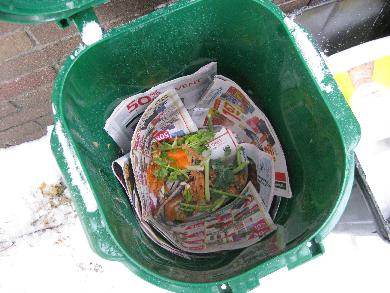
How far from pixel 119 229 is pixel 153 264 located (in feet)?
0.29

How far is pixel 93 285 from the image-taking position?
4.24 ft

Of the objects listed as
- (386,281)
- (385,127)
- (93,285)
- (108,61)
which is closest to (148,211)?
(108,61)

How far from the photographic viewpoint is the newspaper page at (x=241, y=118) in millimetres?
1015

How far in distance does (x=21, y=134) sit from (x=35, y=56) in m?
0.34

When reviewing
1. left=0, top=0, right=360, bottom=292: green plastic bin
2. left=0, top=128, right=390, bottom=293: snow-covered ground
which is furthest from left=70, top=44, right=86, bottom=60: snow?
left=0, top=128, right=390, bottom=293: snow-covered ground

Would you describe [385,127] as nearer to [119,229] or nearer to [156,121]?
[156,121]

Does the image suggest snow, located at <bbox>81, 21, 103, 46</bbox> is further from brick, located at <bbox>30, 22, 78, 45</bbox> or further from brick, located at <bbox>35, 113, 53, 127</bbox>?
brick, located at <bbox>35, 113, 53, 127</bbox>

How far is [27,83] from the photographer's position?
1.11 m

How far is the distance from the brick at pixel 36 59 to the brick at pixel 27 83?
0.06 ft

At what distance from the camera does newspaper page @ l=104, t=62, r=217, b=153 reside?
3.21ft

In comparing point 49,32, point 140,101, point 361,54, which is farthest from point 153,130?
point 361,54

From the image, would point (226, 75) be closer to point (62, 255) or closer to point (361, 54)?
point (361, 54)

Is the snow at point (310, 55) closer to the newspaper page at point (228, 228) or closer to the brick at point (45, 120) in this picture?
the newspaper page at point (228, 228)

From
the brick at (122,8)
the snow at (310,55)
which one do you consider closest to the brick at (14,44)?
the brick at (122,8)
